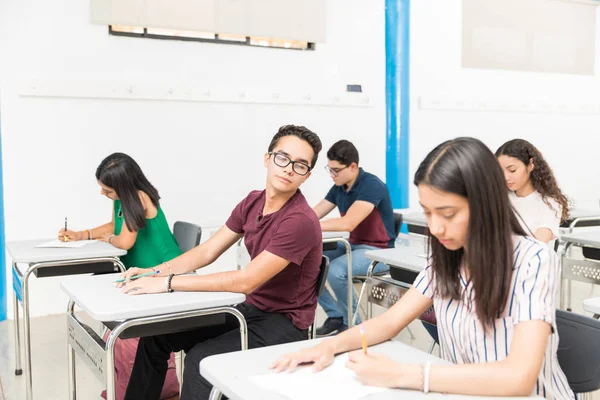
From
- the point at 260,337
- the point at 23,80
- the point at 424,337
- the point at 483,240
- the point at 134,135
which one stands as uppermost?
the point at 23,80

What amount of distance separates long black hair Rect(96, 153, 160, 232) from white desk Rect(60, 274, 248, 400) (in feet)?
3.03

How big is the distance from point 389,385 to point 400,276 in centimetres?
164

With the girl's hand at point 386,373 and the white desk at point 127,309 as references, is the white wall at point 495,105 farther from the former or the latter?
the girl's hand at point 386,373

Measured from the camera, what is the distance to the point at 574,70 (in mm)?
6543

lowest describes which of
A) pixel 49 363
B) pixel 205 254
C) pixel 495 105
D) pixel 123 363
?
pixel 49 363

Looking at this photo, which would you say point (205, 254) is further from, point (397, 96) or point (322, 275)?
point (397, 96)

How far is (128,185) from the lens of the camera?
314 centimetres

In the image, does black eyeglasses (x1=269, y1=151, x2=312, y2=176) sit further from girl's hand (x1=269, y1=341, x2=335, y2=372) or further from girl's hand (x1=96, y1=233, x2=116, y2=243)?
girl's hand (x1=96, y1=233, x2=116, y2=243)

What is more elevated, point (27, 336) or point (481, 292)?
point (481, 292)

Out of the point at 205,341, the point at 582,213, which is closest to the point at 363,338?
the point at 205,341

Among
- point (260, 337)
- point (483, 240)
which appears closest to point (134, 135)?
point (260, 337)

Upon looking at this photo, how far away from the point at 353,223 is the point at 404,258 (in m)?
0.91

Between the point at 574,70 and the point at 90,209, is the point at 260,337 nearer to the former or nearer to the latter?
the point at 90,209

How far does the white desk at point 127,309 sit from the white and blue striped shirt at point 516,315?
74 cm
